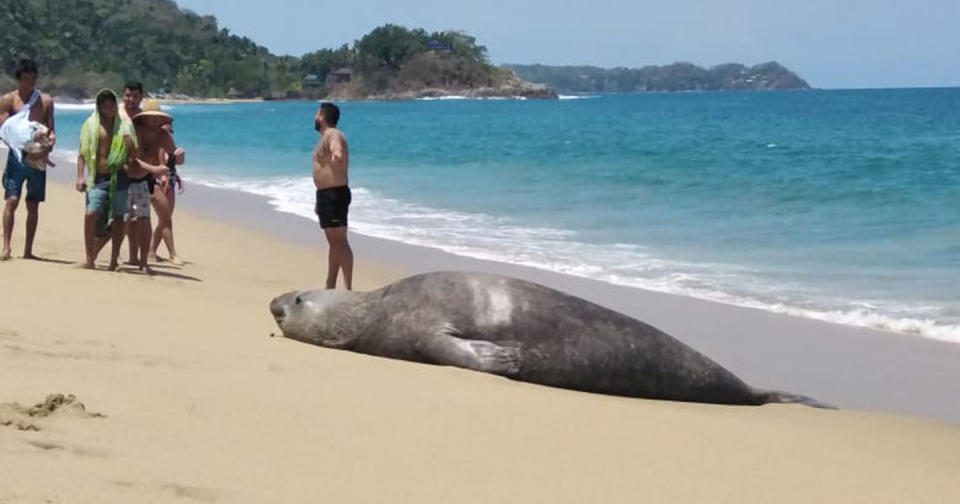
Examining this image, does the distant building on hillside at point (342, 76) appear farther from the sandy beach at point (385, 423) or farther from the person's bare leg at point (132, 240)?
the sandy beach at point (385, 423)

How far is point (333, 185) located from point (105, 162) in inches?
68.6

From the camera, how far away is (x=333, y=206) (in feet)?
29.3

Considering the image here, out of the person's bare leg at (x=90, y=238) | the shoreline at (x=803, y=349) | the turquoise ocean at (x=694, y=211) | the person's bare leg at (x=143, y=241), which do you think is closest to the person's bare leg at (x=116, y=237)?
the person's bare leg at (x=90, y=238)

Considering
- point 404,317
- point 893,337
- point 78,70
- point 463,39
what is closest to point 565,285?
point 893,337

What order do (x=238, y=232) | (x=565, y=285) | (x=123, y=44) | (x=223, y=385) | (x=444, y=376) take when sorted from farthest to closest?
(x=123, y=44)
(x=238, y=232)
(x=565, y=285)
(x=444, y=376)
(x=223, y=385)

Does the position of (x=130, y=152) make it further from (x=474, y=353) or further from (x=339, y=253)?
(x=474, y=353)

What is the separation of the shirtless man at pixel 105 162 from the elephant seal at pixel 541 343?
10.4 feet

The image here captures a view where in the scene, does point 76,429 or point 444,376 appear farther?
point 444,376

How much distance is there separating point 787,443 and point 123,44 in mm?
159484

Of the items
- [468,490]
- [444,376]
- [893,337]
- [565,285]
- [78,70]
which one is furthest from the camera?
[78,70]

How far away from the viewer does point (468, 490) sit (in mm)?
4012

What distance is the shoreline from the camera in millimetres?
7086

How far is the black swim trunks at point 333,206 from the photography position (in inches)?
352

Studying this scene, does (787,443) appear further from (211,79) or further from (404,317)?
(211,79)
